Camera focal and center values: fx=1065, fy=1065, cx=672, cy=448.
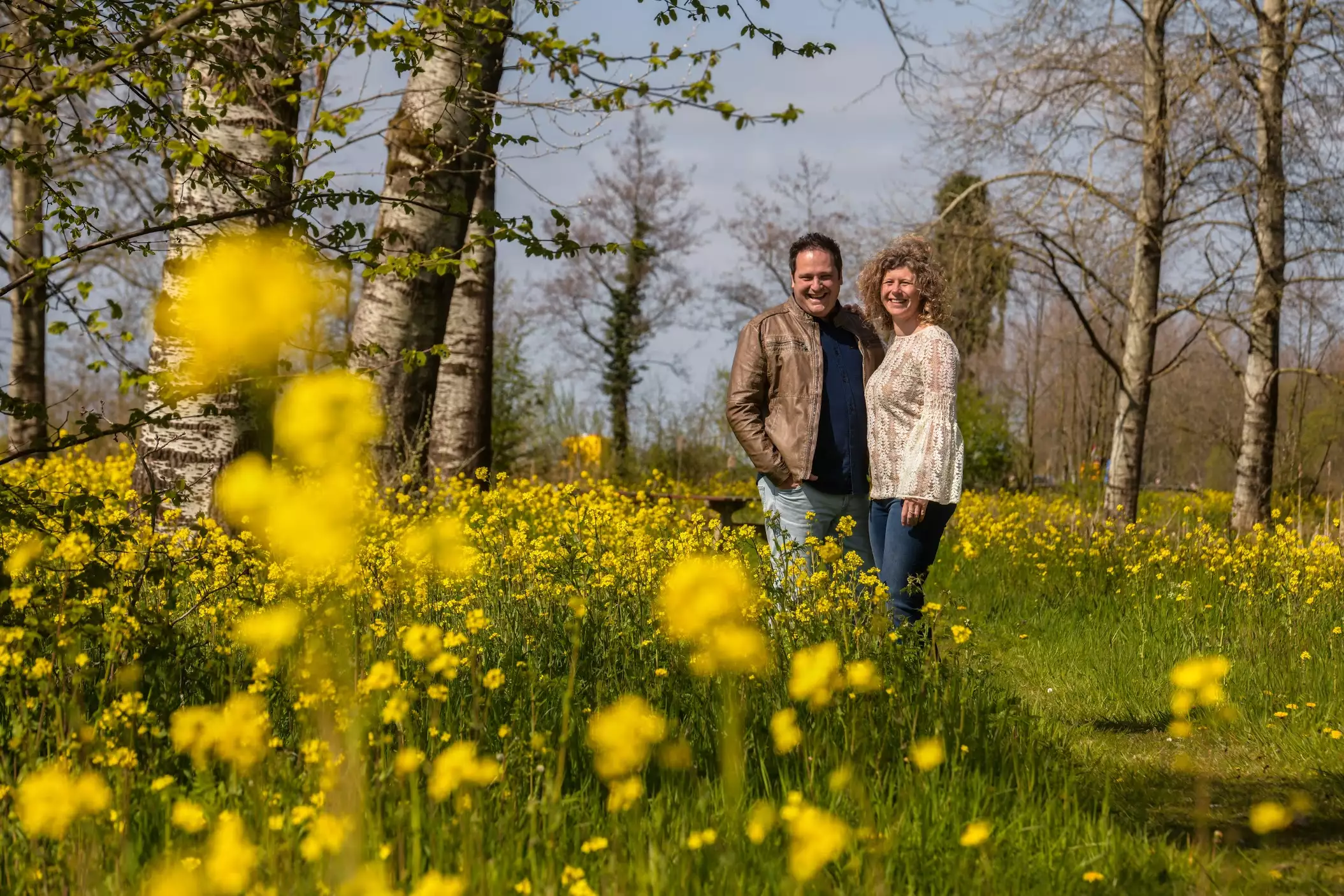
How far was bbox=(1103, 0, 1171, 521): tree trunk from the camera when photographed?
9336 millimetres

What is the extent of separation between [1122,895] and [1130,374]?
8.12m

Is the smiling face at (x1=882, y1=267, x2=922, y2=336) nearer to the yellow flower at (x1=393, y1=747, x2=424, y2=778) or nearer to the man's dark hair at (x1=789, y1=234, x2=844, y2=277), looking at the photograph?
the man's dark hair at (x1=789, y1=234, x2=844, y2=277)

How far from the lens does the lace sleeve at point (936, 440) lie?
4168mm

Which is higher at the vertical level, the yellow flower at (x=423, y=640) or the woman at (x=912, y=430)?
the woman at (x=912, y=430)

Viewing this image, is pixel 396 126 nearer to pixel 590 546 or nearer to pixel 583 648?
pixel 590 546

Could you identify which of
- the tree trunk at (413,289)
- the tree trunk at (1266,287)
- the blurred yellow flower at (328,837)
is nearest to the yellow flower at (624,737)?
the blurred yellow flower at (328,837)

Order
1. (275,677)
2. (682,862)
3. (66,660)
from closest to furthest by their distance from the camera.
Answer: (682,862) → (66,660) → (275,677)

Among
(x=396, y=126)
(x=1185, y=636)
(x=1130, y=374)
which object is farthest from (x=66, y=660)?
(x=1130, y=374)

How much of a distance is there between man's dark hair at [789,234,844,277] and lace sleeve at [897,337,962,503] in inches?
24.2

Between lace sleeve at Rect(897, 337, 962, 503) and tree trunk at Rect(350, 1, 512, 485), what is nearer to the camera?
lace sleeve at Rect(897, 337, 962, 503)

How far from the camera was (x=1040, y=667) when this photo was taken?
18.1ft

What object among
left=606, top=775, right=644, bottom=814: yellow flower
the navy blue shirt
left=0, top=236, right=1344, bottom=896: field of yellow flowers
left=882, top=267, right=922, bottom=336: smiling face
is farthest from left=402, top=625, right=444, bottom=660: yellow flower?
left=882, top=267, right=922, bottom=336: smiling face

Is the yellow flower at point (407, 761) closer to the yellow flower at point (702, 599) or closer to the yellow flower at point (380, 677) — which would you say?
the yellow flower at point (380, 677)

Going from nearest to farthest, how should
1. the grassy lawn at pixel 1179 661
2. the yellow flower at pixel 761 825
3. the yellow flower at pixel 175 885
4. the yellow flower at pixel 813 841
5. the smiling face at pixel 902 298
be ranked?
the yellow flower at pixel 175 885
the yellow flower at pixel 813 841
the yellow flower at pixel 761 825
the grassy lawn at pixel 1179 661
the smiling face at pixel 902 298
